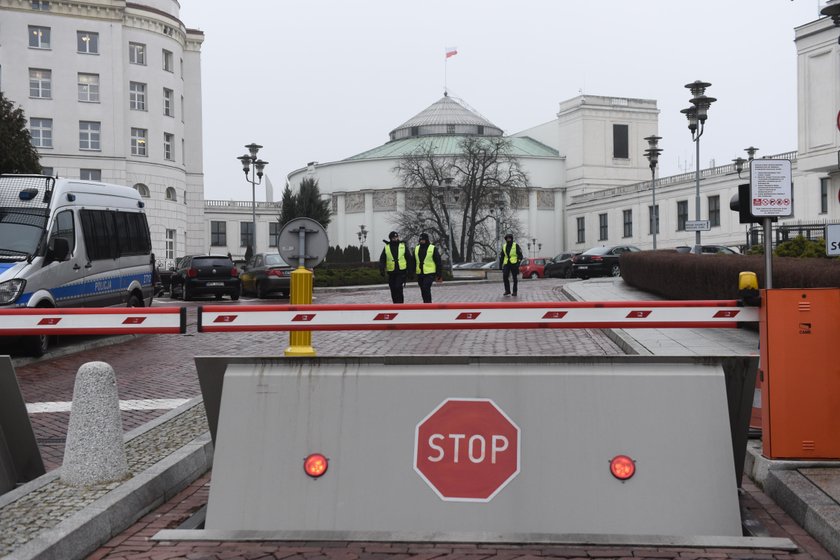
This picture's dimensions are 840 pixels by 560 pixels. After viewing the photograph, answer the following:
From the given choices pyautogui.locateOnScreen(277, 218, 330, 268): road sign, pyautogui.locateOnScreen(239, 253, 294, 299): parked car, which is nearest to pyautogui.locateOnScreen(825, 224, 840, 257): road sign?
pyautogui.locateOnScreen(277, 218, 330, 268): road sign

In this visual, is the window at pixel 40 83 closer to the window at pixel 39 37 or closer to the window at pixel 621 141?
the window at pixel 39 37

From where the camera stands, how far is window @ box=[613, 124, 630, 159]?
97.8 meters

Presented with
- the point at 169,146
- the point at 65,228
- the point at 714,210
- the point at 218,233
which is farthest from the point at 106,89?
the point at 65,228

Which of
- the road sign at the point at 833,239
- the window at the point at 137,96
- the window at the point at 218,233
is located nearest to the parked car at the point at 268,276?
the road sign at the point at 833,239

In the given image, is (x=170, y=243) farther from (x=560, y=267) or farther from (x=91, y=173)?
(x=560, y=267)

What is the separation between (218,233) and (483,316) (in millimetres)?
98883

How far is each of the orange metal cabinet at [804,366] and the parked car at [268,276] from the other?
81.7 feet

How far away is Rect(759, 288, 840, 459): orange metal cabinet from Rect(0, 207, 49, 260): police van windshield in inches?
458

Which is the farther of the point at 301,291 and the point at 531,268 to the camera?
the point at 531,268

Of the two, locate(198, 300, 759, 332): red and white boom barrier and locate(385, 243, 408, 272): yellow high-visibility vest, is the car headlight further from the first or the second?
locate(385, 243, 408, 272): yellow high-visibility vest

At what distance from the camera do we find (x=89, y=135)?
60.3 meters

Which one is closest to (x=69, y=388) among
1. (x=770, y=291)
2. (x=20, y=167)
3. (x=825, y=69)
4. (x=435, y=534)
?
(x=435, y=534)

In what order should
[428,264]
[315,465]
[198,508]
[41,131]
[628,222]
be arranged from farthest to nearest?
[628,222]
[41,131]
[428,264]
[198,508]
[315,465]

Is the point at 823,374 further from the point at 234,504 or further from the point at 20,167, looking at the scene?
the point at 20,167
